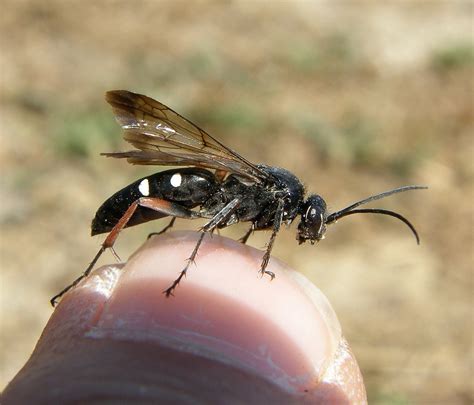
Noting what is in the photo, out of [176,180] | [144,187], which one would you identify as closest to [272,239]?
[176,180]

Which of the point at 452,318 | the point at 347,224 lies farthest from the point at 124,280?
the point at 347,224

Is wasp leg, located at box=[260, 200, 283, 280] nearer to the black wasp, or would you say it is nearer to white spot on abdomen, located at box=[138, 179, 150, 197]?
the black wasp

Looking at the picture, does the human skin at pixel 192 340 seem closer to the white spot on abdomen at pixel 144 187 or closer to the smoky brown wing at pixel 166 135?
the white spot on abdomen at pixel 144 187

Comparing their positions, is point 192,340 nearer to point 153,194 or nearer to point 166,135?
point 153,194

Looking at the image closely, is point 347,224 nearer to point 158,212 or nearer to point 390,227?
point 390,227

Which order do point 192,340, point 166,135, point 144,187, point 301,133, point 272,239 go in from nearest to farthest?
point 192,340, point 272,239, point 144,187, point 166,135, point 301,133

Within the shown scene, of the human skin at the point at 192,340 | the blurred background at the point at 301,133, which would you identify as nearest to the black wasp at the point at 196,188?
the human skin at the point at 192,340
